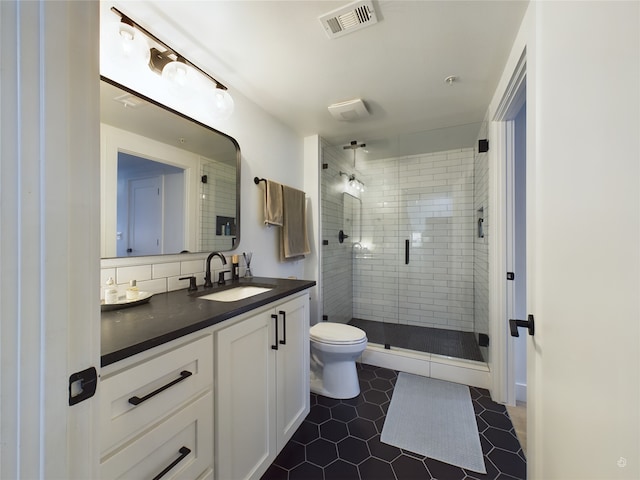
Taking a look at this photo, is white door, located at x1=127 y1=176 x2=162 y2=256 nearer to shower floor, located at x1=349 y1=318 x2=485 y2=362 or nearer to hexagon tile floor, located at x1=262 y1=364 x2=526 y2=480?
hexagon tile floor, located at x1=262 y1=364 x2=526 y2=480

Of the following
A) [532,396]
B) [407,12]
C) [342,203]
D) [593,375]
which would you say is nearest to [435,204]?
[342,203]

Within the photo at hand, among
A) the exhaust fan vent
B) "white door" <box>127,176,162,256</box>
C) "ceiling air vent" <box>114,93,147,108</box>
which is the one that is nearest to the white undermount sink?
"white door" <box>127,176,162,256</box>

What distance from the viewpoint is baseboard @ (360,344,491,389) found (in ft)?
6.98

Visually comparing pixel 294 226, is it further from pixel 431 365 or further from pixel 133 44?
pixel 431 365

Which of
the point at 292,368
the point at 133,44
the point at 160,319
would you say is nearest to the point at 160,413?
the point at 160,319

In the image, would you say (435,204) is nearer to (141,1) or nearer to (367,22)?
(367,22)

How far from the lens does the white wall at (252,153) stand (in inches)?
50.8

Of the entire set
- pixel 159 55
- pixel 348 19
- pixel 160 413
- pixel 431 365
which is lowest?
pixel 431 365

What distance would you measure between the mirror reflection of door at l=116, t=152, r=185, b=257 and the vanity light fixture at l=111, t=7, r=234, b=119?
0.47 meters

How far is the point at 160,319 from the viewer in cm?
96

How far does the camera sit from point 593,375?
1.75 feet

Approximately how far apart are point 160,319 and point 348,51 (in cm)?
166

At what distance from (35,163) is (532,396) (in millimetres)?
1504

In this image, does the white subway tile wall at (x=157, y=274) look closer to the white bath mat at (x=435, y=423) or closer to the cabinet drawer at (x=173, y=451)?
the cabinet drawer at (x=173, y=451)
